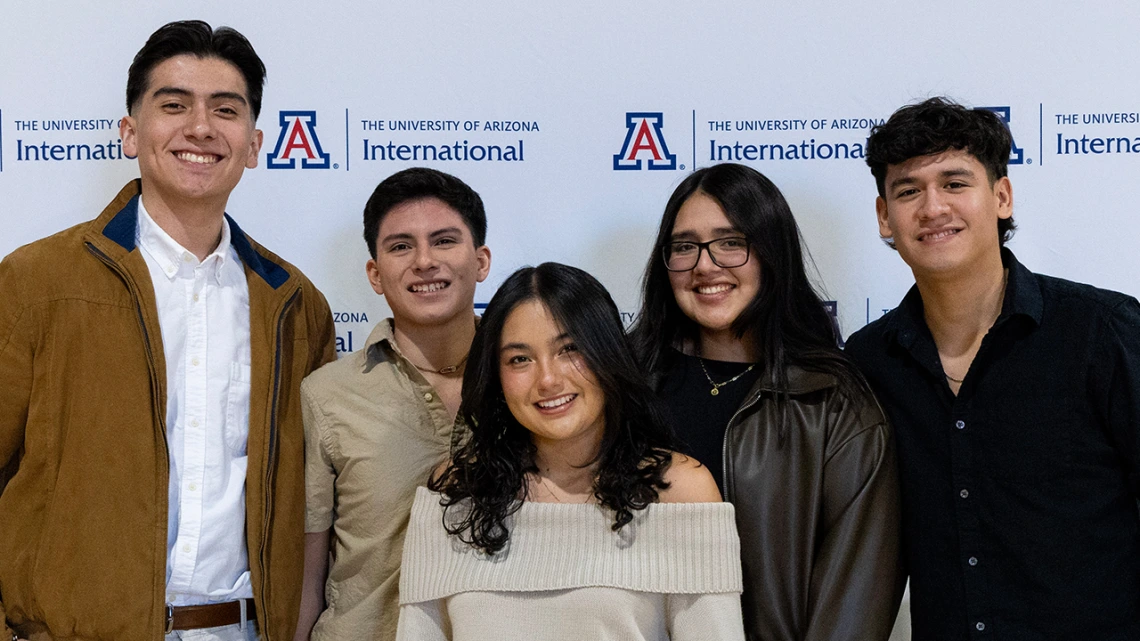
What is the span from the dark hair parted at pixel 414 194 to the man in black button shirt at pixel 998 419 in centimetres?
99

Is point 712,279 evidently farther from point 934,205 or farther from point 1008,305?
point 1008,305

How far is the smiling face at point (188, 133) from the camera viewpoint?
2205 millimetres

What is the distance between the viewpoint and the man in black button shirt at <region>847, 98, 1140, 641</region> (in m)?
2.04

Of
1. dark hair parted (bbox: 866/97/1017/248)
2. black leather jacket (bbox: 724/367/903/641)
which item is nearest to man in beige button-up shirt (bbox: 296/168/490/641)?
black leather jacket (bbox: 724/367/903/641)

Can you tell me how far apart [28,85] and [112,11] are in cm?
33

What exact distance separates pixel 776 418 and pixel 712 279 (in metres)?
0.33

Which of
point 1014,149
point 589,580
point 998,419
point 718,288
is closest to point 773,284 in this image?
point 718,288

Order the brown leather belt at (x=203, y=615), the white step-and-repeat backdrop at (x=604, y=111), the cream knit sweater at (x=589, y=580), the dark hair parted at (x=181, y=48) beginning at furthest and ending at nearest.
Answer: the white step-and-repeat backdrop at (x=604, y=111) < the dark hair parted at (x=181, y=48) < the brown leather belt at (x=203, y=615) < the cream knit sweater at (x=589, y=580)

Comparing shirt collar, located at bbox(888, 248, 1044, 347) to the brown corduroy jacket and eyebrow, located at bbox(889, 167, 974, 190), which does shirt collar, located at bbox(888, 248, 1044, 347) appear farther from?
the brown corduroy jacket

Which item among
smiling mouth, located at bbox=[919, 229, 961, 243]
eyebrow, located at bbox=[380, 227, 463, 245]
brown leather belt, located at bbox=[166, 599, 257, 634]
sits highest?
eyebrow, located at bbox=[380, 227, 463, 245]

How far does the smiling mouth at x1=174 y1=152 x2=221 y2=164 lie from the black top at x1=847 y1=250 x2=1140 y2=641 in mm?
1628

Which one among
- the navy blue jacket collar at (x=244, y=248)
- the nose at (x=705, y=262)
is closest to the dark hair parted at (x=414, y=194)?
the navy blue jacket collar at (x=244, y=248)

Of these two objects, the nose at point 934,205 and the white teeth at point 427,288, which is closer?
the nose at point 934,205

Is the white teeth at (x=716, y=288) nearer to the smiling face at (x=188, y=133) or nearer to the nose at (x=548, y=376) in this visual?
the nose at (x=548, y=376)
